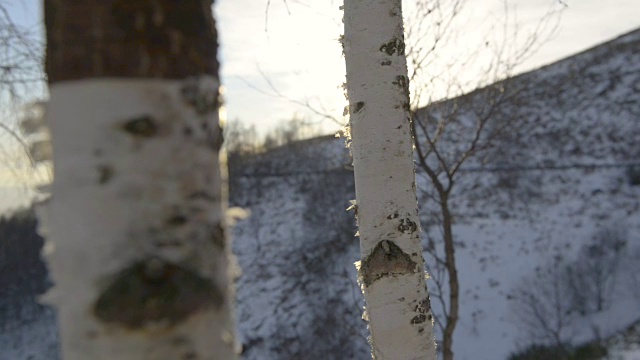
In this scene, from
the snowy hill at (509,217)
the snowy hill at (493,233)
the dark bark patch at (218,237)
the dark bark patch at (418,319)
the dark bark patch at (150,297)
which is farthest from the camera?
the snowy hill at (509,217)

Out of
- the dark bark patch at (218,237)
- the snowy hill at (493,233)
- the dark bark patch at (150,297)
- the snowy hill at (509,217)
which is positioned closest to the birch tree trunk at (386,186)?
the dark bark patch at (218,237)

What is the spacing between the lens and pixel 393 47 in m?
2.46

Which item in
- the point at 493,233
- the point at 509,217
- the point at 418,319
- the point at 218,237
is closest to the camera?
the point at 218,237

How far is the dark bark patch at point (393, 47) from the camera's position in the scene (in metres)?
2.44

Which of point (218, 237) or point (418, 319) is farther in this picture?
point (418, 319)

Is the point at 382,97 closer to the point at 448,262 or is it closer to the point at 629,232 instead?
the point at 448,262

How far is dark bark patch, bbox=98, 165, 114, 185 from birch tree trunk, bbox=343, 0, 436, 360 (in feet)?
5.49

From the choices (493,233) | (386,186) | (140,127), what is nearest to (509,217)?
(493,233)

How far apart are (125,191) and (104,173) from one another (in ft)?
0.13

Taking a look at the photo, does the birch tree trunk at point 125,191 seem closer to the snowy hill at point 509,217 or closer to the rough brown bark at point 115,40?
the rough brown bark at point 115,40

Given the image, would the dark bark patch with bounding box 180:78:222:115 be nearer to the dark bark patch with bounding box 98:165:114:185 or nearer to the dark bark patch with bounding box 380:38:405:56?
the dark bark patch with bounding box 98:165:114:185

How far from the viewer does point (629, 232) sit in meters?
13.8

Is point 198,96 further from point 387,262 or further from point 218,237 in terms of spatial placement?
point 387,262

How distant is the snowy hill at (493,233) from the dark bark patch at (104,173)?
545 cm
